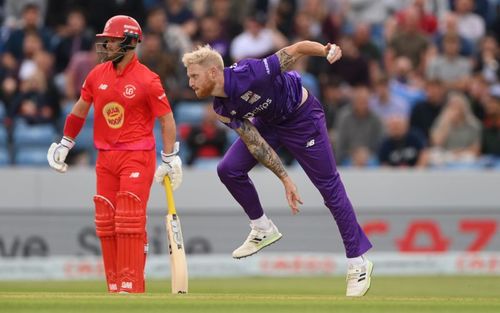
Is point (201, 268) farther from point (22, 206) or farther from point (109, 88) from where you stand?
point (109, 88)

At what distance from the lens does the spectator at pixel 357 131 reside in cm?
1689

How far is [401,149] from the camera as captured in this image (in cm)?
1673

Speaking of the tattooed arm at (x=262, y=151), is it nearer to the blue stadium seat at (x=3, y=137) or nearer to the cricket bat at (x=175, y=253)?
the cricket bat at (x=175, y=253)

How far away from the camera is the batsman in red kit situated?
36.2 feet

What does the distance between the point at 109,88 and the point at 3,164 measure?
5.85m

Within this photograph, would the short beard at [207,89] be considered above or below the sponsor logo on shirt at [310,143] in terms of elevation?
above

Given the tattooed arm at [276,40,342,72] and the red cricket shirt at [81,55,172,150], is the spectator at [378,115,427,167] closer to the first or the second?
the red cricket shirt at [81,55,172,150]

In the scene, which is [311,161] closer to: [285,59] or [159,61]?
[285,59]

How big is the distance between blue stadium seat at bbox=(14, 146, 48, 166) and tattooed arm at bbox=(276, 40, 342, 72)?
6.62 meters

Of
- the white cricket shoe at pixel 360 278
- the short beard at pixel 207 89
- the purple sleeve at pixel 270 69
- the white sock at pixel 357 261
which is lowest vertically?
the white cricket shoe at pixel 360 278

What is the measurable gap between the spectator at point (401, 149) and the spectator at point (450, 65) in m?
1.98

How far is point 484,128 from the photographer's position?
56.4 ft

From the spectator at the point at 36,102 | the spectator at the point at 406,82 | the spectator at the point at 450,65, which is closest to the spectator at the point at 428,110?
the spectator at the point at 406,82

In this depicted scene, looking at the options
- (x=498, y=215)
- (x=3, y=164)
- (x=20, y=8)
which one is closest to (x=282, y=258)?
(x=498, y=215)
